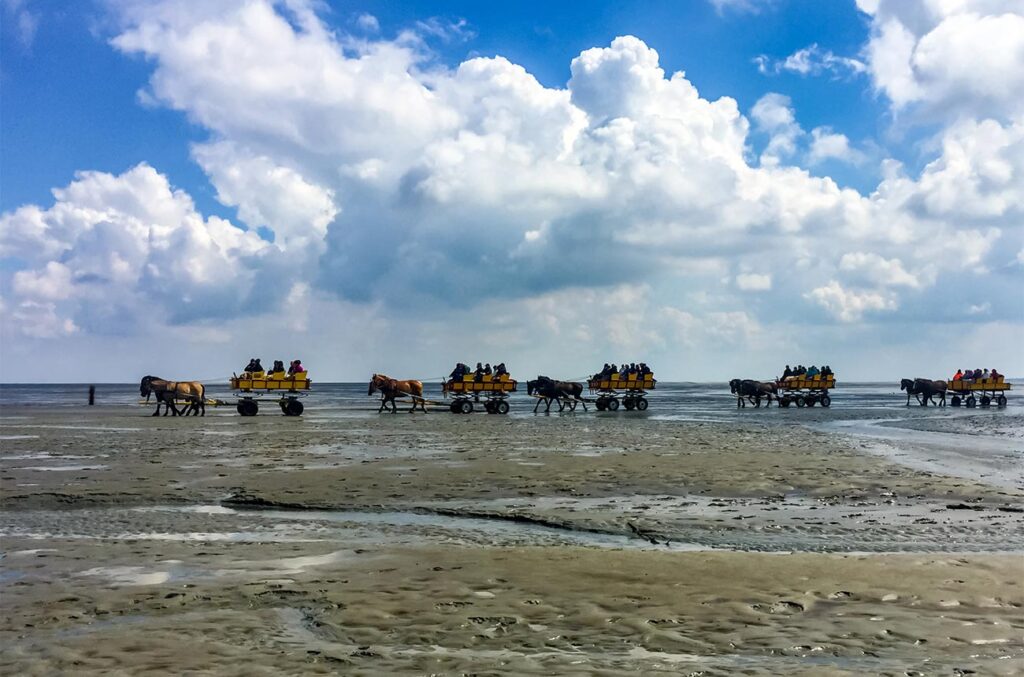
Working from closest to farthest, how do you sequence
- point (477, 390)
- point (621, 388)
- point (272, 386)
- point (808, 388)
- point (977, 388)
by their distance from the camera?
point (272, 386) < point (477, 390) < point (621, 388) < point (977, 388) < point (808, 388)

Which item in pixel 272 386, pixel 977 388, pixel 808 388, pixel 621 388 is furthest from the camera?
pixel 808 388

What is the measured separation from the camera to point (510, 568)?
28.0 ft

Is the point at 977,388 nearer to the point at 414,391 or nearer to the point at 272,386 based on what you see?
the point at 414,391

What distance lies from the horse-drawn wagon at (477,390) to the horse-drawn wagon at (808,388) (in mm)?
23252

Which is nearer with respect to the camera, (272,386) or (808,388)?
(272,386)

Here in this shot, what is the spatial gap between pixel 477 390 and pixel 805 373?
26825 millimetres

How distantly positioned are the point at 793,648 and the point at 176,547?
724cm

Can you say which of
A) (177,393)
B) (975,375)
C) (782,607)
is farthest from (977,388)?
(782,607)

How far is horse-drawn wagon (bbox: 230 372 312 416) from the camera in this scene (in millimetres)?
40469

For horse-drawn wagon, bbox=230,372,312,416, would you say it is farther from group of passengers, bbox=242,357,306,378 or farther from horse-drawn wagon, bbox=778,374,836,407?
horse-drawn wagon, bbox=778,374,836,407

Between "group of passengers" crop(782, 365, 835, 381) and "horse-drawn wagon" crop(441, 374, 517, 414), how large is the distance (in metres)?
24.0

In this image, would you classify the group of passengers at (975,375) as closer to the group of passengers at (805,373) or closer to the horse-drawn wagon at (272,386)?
the group of passengers at (805,373)

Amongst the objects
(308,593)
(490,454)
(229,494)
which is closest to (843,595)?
(308,593)

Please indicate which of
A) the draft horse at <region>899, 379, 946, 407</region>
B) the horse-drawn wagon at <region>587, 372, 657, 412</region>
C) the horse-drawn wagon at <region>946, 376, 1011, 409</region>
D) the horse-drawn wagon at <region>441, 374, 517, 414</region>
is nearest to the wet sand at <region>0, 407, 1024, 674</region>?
the horse-drawn wagon at <region>441, 374, 517, 414</region>
